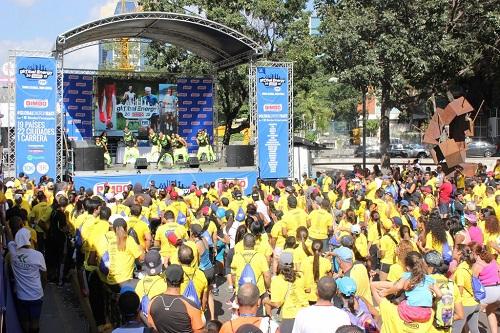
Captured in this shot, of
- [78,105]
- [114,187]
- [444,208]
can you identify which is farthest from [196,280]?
[78,105]

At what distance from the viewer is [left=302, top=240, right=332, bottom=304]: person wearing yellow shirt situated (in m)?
6.50

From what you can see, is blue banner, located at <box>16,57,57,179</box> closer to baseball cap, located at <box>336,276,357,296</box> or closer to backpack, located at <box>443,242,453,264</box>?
backpack, located at <box>443,242,453,264</box>

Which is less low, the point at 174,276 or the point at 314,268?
the point at 174,276

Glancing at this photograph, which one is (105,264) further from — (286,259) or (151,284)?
(286,259)

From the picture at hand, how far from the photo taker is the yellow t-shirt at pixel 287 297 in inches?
242

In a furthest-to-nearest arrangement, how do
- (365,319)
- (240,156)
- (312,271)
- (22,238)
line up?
(240,156), (22,238), (312,271), (365,319)

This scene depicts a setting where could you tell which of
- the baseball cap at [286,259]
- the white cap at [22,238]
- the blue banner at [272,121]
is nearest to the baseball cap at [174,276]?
the baseball cap at [286,259]

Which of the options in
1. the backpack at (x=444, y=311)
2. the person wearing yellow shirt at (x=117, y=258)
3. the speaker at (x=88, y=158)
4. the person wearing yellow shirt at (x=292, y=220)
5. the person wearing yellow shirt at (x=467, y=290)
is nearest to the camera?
the backpack at (x=444, y=311)

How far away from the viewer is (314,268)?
6.61 metres

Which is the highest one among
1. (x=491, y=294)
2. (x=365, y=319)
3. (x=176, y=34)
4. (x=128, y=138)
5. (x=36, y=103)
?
(x=176, y=34)

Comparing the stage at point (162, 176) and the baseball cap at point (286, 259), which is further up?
the stage at point (162, 176)

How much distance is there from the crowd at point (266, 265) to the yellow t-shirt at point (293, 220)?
0.07 feet

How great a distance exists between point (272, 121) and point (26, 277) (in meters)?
16.4

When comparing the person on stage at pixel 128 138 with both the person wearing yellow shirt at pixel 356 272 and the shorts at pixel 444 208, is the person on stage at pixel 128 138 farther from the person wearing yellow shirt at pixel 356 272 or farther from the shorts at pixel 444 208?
the person wearing yellow shirt at pixel 356 272
